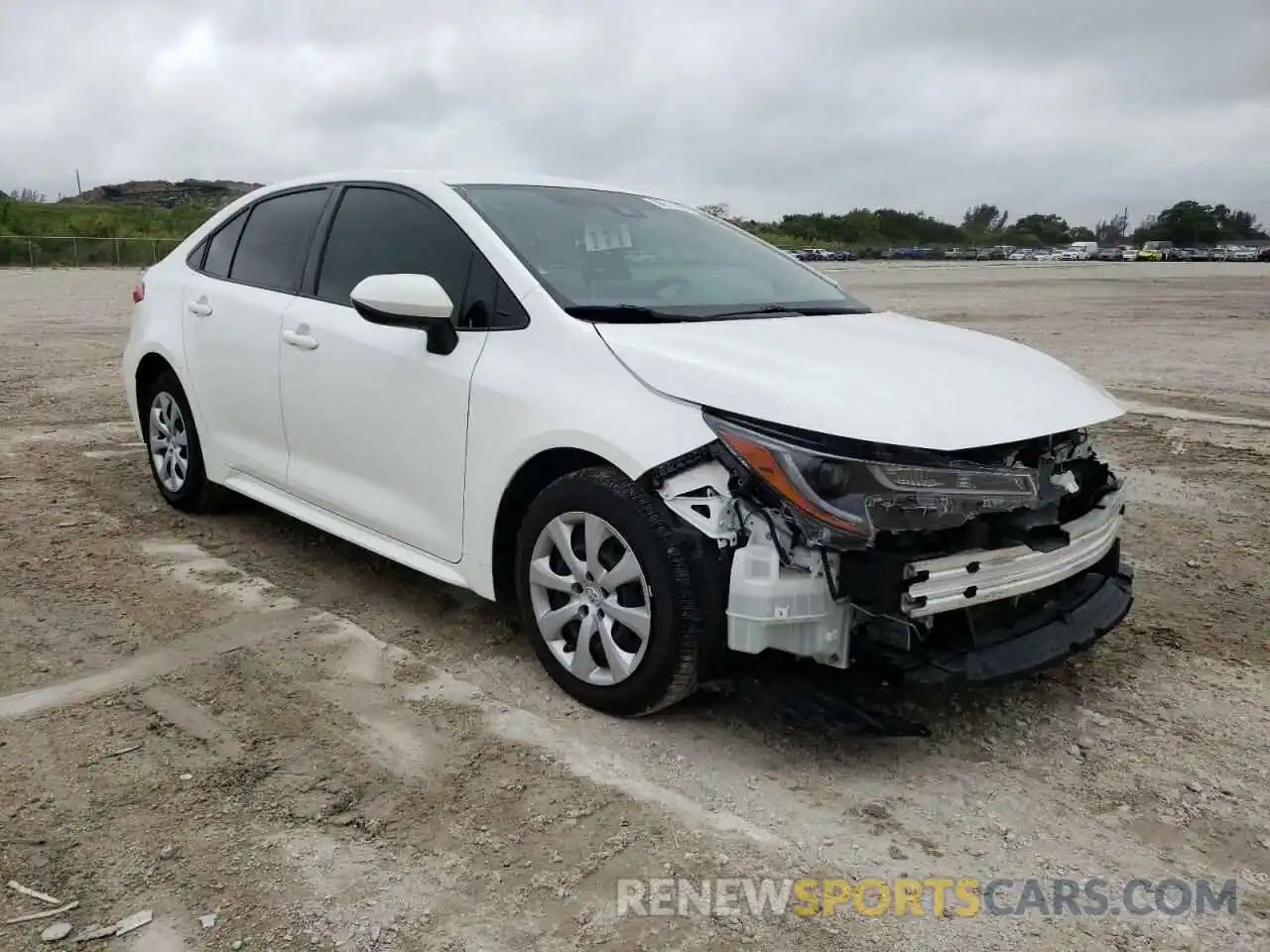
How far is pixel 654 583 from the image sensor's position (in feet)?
9.61

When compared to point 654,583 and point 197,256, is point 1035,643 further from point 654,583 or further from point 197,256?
point 197,256

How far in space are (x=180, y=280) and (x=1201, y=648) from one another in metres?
4.80

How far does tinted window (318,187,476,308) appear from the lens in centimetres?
369

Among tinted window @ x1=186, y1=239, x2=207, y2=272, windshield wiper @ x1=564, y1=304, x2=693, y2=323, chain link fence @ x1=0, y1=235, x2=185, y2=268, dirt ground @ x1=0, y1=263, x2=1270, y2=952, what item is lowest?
dirt ground @ x1=0, y1=263, x2=1270, y2=952

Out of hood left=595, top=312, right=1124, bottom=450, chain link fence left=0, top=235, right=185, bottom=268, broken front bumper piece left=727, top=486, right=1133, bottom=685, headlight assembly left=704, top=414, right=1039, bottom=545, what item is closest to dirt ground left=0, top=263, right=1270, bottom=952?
broken front bumper piece left=727, top=486, right=1133, bottom=685

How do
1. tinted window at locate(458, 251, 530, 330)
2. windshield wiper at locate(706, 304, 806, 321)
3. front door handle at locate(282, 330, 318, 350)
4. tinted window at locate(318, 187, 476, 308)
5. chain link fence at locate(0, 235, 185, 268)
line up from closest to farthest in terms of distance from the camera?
1. tinted window at locate(458, 251, 530, 330)
2. windshield wiper at locate(706, 304, 806, 321)
3. tinted window at locate(318, 187, 476, 308)
4. front door handle at locate(282, 330, 318, 350)
5. chain link fence at locate(0, 235, 185, 268)

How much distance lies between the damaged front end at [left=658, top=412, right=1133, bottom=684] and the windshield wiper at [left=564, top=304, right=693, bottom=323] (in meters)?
0.59

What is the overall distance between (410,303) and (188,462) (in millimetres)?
2386

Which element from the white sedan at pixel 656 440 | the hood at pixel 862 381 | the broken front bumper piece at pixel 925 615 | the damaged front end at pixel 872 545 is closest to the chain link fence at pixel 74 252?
the white sedan at pixel 656 440

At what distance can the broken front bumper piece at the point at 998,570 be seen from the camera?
273 centimetres

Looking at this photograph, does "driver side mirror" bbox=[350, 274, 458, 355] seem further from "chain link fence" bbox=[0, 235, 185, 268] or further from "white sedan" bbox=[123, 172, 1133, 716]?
"chain link fence" bbox=[0, 235, 185, 268]

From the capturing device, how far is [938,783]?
2939 millimetres

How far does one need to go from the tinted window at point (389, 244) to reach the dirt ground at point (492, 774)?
Result: 4.24 feet

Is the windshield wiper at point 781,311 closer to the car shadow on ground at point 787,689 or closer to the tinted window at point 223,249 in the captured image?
the car shadow on ground at point 787,689
